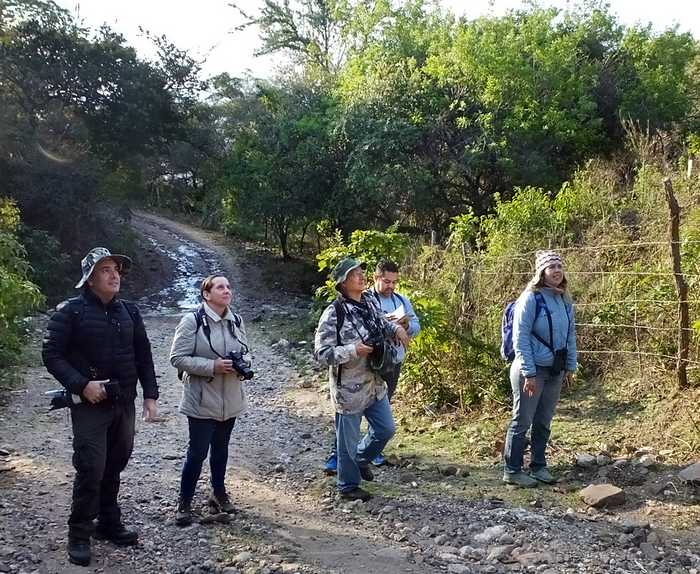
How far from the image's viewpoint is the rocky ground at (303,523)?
3.88 meters

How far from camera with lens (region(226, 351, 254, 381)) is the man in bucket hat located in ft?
1.97

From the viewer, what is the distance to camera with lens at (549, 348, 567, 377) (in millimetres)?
5035

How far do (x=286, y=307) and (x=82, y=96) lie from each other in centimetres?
849

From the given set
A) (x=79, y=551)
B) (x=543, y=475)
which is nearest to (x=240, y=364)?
(x=79, y=551)

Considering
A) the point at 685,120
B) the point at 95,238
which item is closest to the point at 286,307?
the point at 95,238

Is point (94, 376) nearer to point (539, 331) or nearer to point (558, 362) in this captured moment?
point (539, 331)

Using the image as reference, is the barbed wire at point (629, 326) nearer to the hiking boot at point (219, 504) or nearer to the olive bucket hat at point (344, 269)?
the olive bucket hat at point (344, 269)

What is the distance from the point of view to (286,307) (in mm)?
16062

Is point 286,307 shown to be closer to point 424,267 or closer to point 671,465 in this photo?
point 424,267

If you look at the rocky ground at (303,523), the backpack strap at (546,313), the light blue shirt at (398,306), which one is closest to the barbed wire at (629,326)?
the rocky ground at (303,523)

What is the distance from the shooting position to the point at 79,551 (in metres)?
3.78

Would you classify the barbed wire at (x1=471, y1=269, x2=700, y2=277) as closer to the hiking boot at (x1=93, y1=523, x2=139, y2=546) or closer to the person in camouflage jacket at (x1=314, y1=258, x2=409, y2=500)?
the person in camouflage jacket at (x1=314, y1=258, x2=409, y2=500)

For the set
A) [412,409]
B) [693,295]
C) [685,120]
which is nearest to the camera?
[693,295]

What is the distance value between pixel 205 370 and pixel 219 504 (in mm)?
1101
